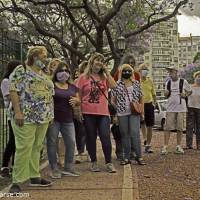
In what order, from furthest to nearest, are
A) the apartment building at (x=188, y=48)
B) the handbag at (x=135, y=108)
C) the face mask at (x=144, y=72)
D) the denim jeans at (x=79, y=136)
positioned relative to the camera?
the apartment building at (x=188, y=48) < the face mask at (x=144, y=72) < the denim jeans at (x=79, y=136) < the handbag at (x=135, y=108)

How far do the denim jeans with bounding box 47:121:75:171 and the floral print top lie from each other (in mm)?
973

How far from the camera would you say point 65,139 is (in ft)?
28.1

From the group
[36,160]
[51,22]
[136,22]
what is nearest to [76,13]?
[51,22]

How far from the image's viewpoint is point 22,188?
24.0 feet

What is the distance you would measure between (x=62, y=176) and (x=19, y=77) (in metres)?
2.03

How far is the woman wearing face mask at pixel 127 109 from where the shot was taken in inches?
376

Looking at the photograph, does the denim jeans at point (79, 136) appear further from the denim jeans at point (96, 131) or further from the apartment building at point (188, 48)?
the apartment building at point (188, 48)

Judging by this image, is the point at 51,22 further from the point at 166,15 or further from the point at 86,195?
the point at 86,195

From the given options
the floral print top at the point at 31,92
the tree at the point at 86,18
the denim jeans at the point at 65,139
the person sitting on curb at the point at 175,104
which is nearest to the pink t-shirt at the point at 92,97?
the denim jeans at the point at 65,139

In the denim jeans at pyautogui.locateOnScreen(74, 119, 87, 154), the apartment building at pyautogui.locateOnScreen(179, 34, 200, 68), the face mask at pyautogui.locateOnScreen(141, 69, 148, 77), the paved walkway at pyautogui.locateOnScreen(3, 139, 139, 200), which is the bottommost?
the paved walkway at pyautogui.locateOnScreen(3, 139, 139, 200)

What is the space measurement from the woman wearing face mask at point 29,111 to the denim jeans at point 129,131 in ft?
7.97

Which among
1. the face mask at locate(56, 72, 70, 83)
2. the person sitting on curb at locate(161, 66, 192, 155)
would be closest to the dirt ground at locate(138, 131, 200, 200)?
the person sitting on curb at locate(161, 66, 192, 155)

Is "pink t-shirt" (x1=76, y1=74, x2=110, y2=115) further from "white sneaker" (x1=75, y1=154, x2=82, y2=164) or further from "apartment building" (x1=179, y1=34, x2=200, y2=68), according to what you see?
"apartment building" (x1=179, y1=34, x2=200, y2=68)

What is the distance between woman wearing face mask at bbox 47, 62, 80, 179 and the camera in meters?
8.32
